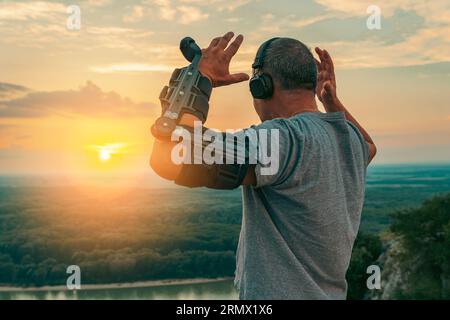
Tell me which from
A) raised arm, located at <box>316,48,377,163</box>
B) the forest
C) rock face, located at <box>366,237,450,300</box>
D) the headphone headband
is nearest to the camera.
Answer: the headphone headband

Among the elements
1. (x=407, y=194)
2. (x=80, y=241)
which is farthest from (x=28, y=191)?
(x=407, y=194)

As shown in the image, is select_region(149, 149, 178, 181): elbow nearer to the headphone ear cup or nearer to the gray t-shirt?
the gray t-shirt

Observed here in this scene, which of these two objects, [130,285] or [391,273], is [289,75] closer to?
[130,285]

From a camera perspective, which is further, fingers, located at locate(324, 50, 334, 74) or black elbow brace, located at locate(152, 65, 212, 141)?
fingers, located at locate(324, 50, 334, 74)

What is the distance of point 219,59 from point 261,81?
250 mm

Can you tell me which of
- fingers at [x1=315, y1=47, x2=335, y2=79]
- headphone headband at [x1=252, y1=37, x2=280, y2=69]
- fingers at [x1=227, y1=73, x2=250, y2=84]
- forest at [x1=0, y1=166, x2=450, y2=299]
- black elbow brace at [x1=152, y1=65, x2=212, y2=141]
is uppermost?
fingers at [x1=315, y1=47, x2=335, y2=79]

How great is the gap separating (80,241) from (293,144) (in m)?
50.7

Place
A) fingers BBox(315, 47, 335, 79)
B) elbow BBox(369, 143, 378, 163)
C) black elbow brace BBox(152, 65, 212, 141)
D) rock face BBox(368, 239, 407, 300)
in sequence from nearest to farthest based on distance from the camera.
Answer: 1. black elbow brace BBox(152, 65, 212, 141)
2. elbow BBox(369, 143, 378, 163)
3. fingers BBox(315, 47, 335, 79)
4. rock face BBox(368, 239, 407, 300)

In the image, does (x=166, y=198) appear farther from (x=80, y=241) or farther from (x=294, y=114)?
(x=294, y=114)

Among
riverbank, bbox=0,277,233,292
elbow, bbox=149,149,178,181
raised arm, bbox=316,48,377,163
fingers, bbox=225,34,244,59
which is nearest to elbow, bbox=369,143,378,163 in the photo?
raised arm, bbox=316,48,377,163

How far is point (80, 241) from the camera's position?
51938 mm

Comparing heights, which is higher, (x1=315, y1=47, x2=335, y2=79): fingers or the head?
(x1=315, y1=47, x2=335, y2=79): fingers

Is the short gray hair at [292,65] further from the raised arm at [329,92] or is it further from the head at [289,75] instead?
the raised arm at [329,92]

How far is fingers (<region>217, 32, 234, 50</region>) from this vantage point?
3314mm
